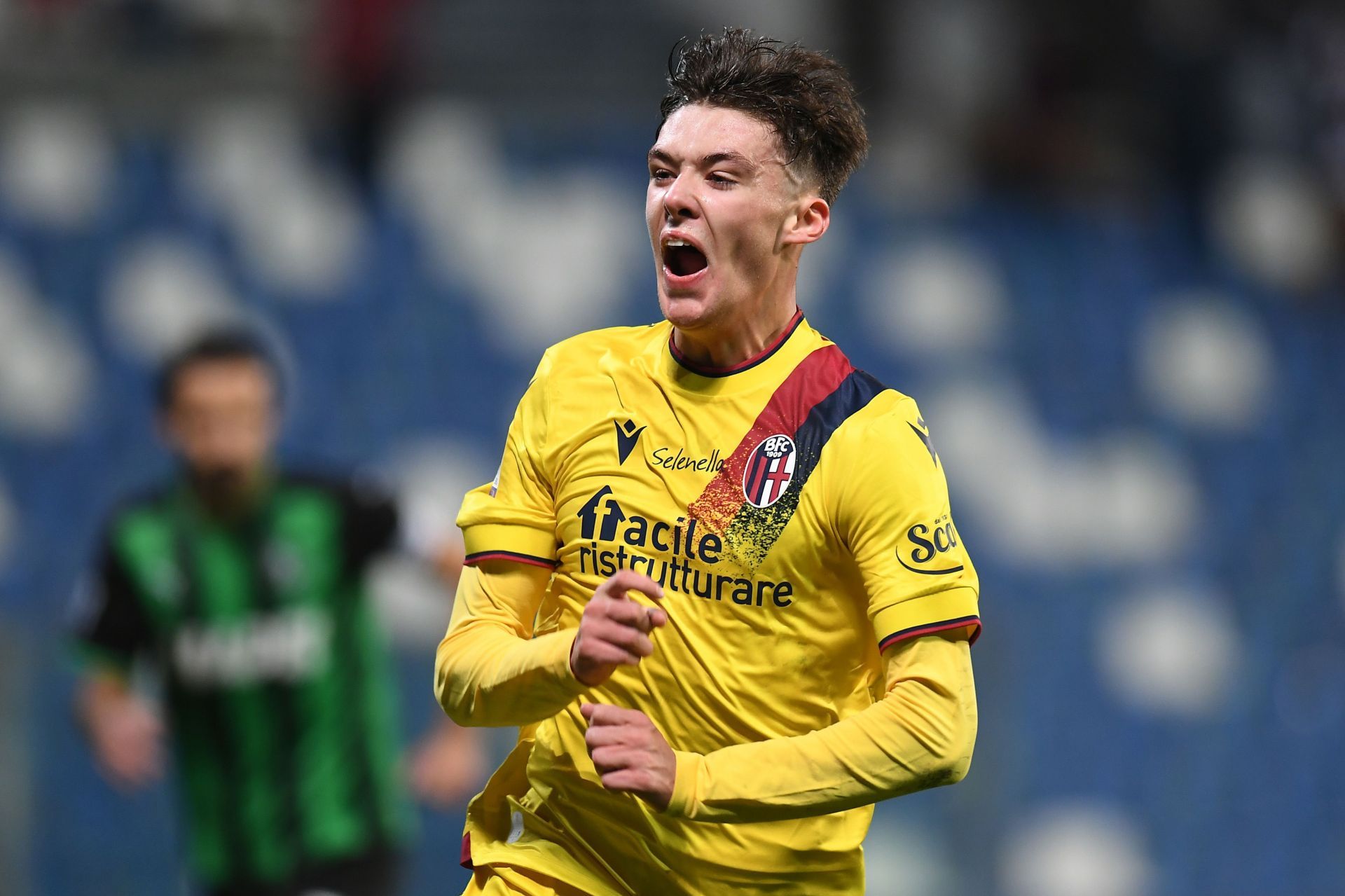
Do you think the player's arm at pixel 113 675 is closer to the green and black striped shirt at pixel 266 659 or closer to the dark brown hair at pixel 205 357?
the green and black striped shirt at pixel 266 659

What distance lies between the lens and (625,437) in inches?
103

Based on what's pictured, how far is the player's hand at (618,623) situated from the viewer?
2.22 meters

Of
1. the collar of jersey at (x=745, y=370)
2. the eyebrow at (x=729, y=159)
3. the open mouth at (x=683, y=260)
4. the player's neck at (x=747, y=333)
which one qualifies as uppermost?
the eyebrow at (x=729, y=159)

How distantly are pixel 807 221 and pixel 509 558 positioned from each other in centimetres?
70

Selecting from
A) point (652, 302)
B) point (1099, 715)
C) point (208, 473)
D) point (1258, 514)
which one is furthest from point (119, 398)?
point (1258, 514)

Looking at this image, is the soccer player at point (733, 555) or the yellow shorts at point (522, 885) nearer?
the soccer player at point (733, 555)

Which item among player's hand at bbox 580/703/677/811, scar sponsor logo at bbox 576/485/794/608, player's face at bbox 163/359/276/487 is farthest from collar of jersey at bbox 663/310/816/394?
player's face at bbox 163/359/276/487

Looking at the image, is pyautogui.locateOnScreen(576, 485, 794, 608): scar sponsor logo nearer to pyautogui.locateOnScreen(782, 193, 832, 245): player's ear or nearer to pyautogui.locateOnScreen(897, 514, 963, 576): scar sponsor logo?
pyautogui.locateOnScreen(897, 514, 963, 576): scar sponsor logo

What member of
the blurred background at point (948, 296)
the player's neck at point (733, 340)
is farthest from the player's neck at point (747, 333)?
the blurred background at point (948, 296)

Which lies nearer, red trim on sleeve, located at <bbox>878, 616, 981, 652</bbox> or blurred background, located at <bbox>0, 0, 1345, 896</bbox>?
red trim on sleeve, located at <bbox>878, 616, 981, 652</bbox>

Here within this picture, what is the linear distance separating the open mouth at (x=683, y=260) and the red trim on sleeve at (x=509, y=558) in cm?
48

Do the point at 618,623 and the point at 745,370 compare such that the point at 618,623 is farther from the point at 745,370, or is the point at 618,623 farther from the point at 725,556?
the point at 745,370

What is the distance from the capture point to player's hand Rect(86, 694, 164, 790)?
4.79 metres

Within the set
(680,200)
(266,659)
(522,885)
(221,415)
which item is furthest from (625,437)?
(266,659)
